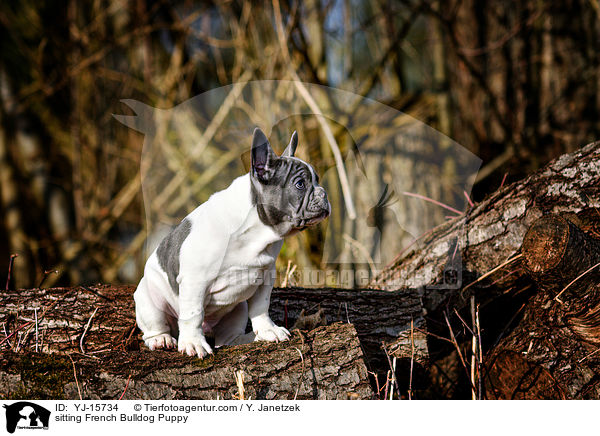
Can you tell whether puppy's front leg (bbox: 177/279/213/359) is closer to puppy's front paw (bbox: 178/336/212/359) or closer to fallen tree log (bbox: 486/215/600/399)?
Answer: puppy's front paw (bbox: 178/336/212/359)

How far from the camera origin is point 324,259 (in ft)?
4.42

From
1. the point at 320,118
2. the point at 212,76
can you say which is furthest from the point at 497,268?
the point at 212,76

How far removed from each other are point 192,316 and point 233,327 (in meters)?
0.15

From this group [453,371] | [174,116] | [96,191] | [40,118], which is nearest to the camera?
[174,116]

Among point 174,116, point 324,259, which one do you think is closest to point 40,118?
point 174,116

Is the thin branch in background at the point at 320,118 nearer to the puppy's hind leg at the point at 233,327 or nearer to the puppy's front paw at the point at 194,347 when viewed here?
the puppy's hind leg at the point at 233,327

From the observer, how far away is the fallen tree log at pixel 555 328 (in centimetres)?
98

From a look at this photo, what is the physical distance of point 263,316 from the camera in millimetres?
978

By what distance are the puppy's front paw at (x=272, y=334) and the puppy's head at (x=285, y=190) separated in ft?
0.73

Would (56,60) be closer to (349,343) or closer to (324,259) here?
(324,259)

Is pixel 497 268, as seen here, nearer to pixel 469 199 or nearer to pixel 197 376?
pixel 469 199
